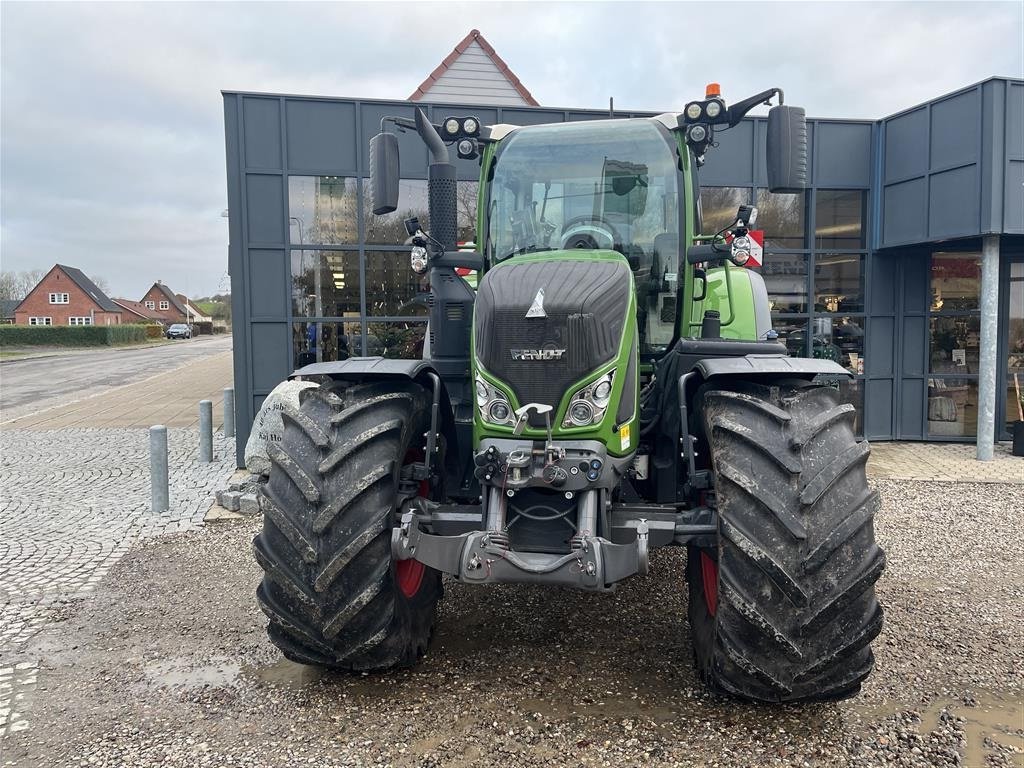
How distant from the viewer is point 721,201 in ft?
36.0

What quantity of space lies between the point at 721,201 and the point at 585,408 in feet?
27.9

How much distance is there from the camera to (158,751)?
3.17m

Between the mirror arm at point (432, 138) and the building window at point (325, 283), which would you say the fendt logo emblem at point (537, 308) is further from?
the building window at point (325, 283)

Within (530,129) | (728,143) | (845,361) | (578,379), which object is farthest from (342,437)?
(845,361)

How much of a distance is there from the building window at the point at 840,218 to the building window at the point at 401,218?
5668mm

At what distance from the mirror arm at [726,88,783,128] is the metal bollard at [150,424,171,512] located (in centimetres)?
577

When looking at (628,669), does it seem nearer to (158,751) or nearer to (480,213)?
(158,751)

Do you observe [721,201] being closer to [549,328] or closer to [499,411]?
[549,328]

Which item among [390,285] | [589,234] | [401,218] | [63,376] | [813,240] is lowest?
[63,376]

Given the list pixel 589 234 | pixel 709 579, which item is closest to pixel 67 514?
pixel 589 234

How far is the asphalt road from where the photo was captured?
61.0 feet

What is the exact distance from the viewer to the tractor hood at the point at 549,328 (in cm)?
337

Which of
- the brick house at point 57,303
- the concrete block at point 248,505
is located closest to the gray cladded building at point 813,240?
the concrete block at point 248,505

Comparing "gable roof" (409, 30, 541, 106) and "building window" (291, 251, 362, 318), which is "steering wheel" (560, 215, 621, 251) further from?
"gable roof" (409, 30, 541, 106)
